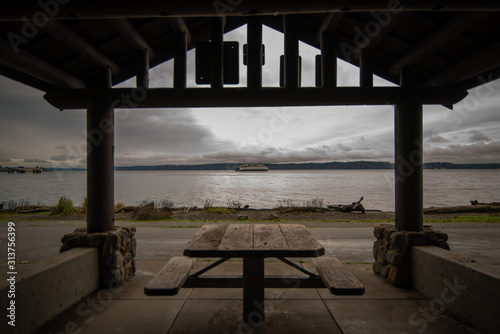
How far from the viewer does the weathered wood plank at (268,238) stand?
2.53m

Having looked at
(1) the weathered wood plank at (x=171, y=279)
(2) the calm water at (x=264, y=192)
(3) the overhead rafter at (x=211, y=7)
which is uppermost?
(3) the overhead rafter at (x=211, y=7)

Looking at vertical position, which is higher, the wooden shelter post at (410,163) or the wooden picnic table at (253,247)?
the wooden shelter post at (410,163)

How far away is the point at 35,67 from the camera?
348cm

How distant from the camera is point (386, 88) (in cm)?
415

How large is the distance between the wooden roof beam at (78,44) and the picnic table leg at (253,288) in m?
3.18

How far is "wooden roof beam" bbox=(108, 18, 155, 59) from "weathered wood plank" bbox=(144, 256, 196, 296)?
2857 mm

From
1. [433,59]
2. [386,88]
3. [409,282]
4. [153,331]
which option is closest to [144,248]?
[153,331]

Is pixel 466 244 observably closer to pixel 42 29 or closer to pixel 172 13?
pixel 172 13

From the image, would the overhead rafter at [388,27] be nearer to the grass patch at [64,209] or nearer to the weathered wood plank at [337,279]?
the weathered wood plank at [337,279]

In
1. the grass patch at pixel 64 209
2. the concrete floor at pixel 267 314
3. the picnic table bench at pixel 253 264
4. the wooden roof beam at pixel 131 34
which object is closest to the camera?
the picnic table bench at pixel 253 264

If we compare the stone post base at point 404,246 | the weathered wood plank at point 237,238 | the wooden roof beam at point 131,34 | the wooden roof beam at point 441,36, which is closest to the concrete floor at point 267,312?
the stone post base at point 404,246

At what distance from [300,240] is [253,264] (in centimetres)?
57

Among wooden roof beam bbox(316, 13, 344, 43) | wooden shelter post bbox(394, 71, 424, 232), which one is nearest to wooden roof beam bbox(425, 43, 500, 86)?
wooden shelter post bbox(394, 71, 424, 232)

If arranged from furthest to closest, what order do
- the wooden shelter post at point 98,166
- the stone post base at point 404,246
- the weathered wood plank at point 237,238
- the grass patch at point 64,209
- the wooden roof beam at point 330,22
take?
1. the grass patch at point 64,209
2. the wooden shelter post at point 98,166
3. the stone post base at point 404,246
4. the wooden roof beam at point 330,22
5. the weathered wood plank at point 237,238
